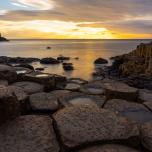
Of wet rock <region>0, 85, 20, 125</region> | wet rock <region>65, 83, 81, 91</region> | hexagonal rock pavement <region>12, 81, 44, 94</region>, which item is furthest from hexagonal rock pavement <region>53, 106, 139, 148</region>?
wet rock <region>65, 83, 81, 91</region>

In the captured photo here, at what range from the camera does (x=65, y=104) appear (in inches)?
187

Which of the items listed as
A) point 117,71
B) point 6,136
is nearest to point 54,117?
point 6,136

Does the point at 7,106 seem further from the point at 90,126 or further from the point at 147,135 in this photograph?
the point at 147,135

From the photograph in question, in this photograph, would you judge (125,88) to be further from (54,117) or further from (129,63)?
(129,63)

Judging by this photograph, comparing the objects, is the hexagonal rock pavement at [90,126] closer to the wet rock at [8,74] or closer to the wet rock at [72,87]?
the wet rock at [72,87]

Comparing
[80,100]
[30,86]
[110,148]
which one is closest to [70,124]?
[110,148]

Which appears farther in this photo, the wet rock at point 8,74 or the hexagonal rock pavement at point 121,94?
the wet rock at point 8,74

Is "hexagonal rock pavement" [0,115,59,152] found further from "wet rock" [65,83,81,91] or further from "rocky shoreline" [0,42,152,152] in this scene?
"wet rock" [65,83,81,91]

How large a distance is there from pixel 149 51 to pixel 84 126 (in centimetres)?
2406

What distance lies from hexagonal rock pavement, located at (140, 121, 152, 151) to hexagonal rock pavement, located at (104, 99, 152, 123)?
305 mm

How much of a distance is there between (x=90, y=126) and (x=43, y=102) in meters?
1.17

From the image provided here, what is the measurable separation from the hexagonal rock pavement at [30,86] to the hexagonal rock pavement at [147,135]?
7.23ft

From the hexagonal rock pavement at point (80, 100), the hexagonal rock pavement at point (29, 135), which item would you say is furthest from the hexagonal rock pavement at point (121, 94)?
the hexagonal rock pavement at point (29, 135)

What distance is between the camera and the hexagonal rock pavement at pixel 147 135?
3.58 meters
